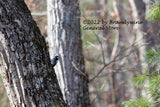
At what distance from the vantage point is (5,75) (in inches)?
50.4

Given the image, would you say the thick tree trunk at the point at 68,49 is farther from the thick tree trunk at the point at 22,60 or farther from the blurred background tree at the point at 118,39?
the thick tree trunk at the point at 22,60

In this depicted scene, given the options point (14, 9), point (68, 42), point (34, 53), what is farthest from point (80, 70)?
point (14, 9)

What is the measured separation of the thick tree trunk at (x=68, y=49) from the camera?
2.02 m

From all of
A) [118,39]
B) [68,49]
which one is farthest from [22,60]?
[118,39]

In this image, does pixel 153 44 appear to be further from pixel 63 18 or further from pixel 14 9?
pixel 14 9

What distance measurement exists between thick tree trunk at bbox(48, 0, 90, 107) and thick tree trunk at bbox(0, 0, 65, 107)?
2.23 ft

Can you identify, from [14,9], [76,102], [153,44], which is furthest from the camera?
[153,44]

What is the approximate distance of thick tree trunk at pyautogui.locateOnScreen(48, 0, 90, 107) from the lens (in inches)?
79.5

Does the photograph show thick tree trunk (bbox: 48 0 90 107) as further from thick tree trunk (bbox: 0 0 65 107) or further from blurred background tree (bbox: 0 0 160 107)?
thick tree trunk (bbox: 0 0 65 107)

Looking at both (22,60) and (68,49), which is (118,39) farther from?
(22,60)

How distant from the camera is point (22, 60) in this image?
1246mm

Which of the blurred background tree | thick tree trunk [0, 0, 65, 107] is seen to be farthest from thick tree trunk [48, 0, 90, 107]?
thick tree trunk [0, 0, 65, 107]

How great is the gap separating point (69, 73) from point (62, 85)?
0.14 metres

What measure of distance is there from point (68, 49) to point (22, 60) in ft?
2.72
